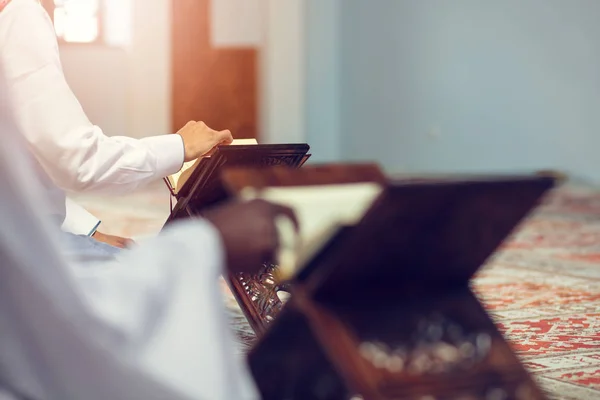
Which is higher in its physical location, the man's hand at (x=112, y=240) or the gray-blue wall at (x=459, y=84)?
the man's hand at (x=112, y=240)

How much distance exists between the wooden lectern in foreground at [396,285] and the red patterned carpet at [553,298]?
1.29m

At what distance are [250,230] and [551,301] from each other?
315 cm

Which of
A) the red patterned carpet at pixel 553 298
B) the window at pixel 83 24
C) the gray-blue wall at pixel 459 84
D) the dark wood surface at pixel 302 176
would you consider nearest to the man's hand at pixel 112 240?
the red patterned carpet at pixel 553 298

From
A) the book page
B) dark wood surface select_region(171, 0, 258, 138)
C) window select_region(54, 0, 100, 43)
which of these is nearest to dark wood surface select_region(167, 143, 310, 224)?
the book page

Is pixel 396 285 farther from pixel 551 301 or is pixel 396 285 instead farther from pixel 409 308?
pixel 551 301

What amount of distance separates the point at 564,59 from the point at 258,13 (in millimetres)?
3585

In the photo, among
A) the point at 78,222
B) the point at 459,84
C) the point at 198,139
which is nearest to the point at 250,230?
the point at 198,139

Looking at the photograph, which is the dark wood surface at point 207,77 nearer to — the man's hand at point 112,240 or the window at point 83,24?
the window at point 83,24

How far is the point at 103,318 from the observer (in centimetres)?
128

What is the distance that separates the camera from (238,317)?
4.04 meters

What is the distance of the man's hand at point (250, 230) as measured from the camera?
4.81 ft

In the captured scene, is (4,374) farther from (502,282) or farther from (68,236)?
(502,282)

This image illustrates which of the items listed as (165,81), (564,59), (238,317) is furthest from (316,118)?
(238,317)

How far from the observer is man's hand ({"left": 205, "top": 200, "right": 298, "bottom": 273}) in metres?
1.46
